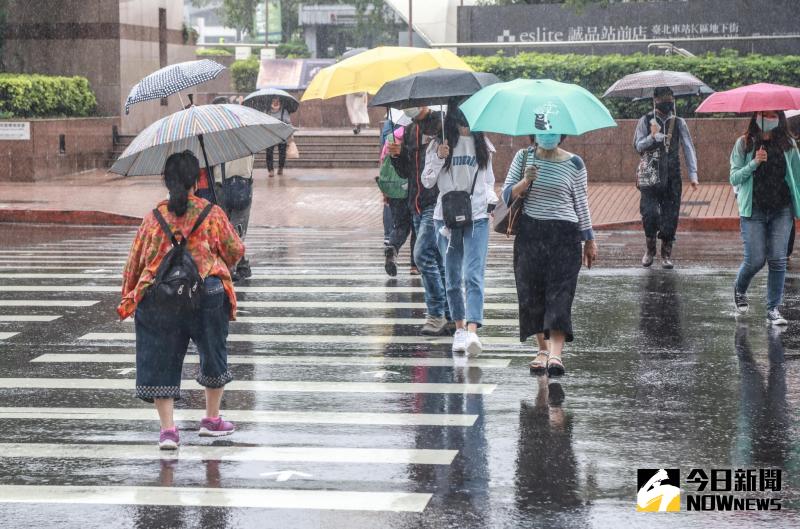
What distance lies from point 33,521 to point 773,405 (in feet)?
14.5

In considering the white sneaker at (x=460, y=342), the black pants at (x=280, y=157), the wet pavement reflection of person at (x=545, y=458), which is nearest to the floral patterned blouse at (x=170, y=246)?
the wet pavement reflection of person at (x=545, y=458)

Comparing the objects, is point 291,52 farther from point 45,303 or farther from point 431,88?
point 431,88

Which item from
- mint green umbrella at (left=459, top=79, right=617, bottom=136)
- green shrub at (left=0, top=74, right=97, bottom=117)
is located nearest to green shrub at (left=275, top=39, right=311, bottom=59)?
green shrub at (left=0, top=74, right=97, bottom=117)

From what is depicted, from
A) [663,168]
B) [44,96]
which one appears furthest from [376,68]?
[44,96]

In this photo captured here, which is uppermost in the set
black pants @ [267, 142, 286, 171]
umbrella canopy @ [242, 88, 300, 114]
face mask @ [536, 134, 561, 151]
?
umbrella canopy @ [242, 88, 300, 114]

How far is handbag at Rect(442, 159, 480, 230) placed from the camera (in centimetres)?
956

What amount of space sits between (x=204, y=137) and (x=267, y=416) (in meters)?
1.91

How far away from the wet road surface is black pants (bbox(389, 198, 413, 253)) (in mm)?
736

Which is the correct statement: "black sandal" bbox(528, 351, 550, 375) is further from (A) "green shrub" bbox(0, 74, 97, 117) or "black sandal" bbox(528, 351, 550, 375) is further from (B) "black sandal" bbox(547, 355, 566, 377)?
(A) "green shrub" bbox(0, 74, 97, 117)

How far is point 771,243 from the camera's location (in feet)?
35.7

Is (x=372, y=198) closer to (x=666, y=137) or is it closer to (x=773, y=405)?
(x=666, y=137)

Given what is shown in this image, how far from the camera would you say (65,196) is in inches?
935

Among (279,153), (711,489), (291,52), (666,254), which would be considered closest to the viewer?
(711,489)

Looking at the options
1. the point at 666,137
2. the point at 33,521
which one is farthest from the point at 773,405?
the point at 666,137
